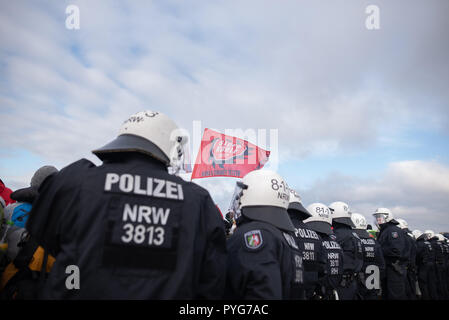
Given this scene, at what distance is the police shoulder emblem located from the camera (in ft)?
10.2

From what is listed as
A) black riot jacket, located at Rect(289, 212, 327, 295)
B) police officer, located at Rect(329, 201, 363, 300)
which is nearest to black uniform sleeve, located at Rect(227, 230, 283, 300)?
black riot jacket, located at Rect(289, 212, 327, 295)

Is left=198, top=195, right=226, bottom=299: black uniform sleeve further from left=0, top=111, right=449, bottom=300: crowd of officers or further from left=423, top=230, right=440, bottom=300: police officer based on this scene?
left=423, top=230, right=440, bottom=300: police officer

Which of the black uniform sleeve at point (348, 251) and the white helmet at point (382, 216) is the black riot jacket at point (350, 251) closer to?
the black uniform sleeve at point (348, 251)

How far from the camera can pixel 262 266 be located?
117 inches

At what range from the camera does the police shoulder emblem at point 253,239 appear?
3.12 meters

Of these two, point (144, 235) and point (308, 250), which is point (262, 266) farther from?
point (308, 250)

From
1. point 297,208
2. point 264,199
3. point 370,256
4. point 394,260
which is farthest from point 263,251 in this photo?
point 394,260

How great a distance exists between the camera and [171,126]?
3.08m

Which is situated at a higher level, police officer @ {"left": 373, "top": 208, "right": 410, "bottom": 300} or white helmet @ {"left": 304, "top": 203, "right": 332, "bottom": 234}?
white helmet @ {"left": 304, "top": 203, "right": 332, "bottom": 234}

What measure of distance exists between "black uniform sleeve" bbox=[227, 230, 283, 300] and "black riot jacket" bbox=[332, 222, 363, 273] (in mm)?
5037
